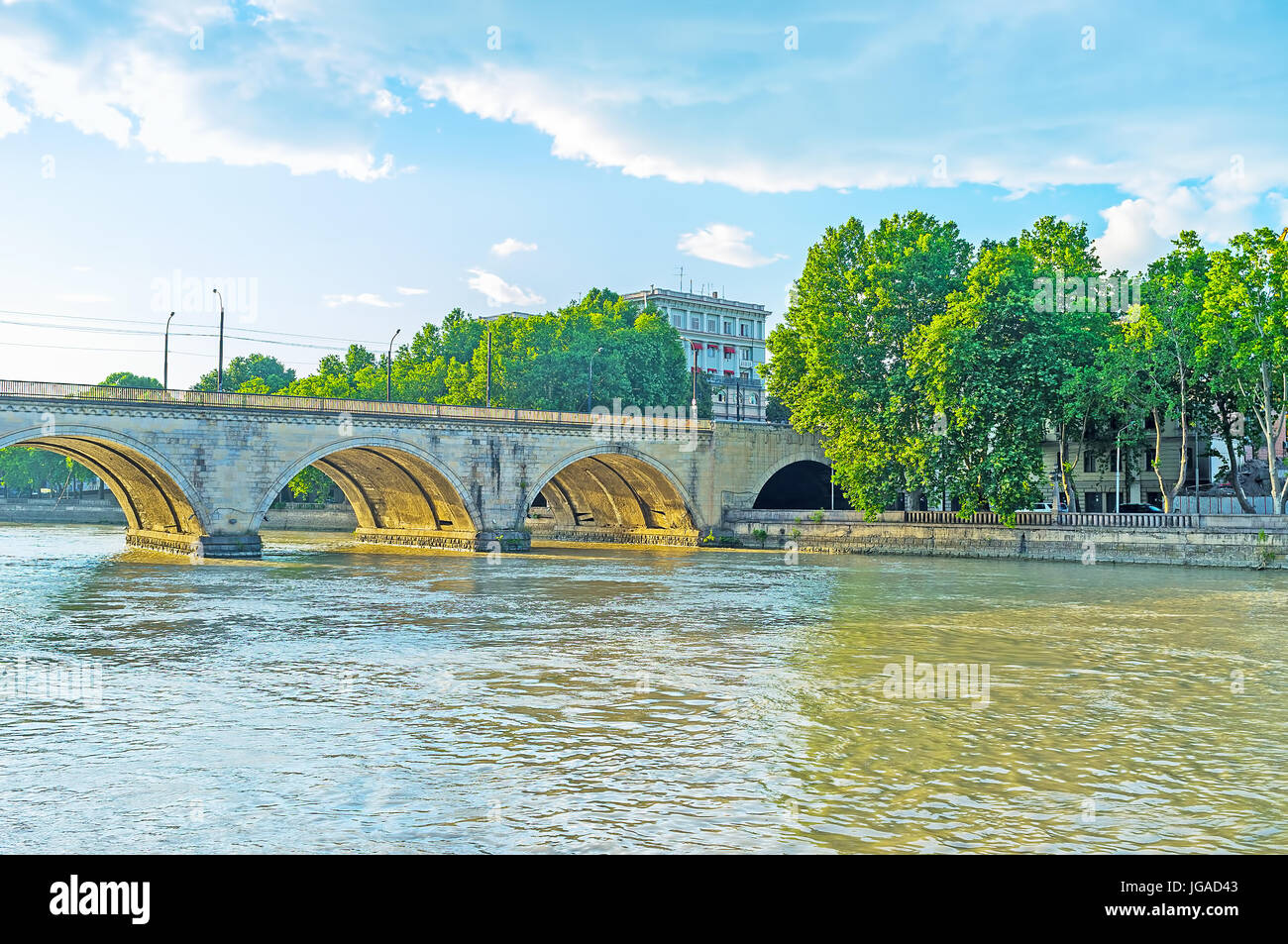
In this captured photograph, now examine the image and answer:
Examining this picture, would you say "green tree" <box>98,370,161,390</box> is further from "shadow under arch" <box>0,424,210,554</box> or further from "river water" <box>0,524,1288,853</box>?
"river water" <box>0,524,1288,853</box>

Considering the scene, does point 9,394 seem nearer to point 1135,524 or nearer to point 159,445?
point 159,445

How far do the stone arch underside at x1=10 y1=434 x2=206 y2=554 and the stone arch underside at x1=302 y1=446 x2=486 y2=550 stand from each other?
558 centimetres

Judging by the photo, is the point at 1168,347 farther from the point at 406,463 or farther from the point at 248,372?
the point at 248,372

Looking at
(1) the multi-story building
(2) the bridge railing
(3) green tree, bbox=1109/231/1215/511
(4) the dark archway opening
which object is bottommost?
(4) the dark archway opening

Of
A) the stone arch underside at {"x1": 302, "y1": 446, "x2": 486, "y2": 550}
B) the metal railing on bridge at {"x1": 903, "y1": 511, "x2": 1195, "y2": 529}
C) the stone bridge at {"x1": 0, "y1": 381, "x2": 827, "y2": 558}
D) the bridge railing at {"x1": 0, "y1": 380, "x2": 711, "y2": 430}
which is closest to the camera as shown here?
the bridge railing at {"x1": 0, "y1": 380, "x2": 711, "y2": 430}

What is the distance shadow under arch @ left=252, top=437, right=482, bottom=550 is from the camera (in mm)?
46219

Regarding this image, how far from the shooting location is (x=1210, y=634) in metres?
20.9

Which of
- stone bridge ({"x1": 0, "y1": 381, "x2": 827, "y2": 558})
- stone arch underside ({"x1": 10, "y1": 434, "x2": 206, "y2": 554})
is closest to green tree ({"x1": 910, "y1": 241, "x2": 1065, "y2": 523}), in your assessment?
stone bridge ({"x1": 0, "y1": 381, "x2": 827, "y2": 558})

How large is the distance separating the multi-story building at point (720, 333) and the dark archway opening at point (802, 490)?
30734mm

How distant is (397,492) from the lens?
55.0 meters

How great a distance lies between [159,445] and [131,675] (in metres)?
26.8

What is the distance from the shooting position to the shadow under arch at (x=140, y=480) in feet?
128

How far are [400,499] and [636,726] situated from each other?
1737 inches
